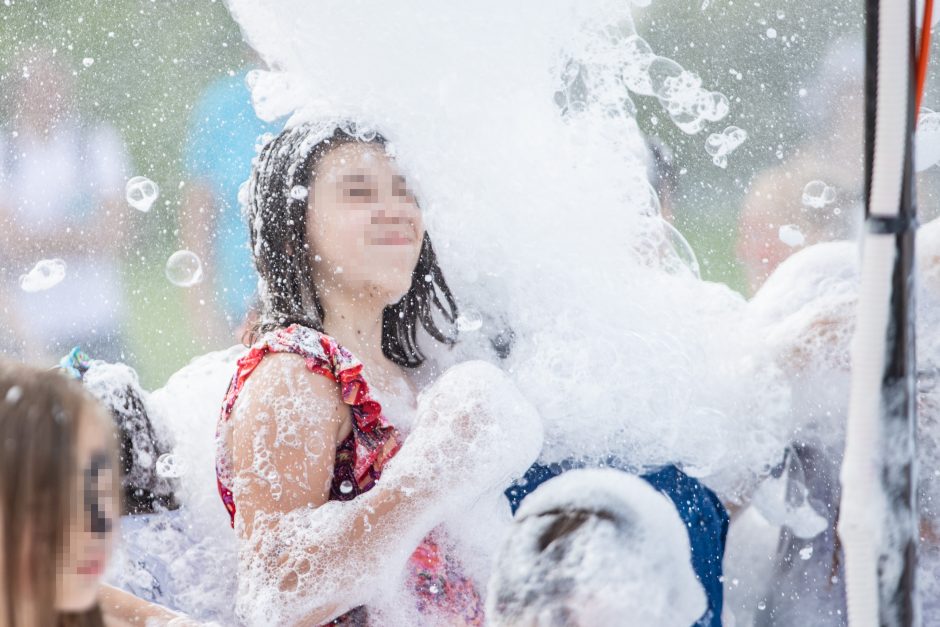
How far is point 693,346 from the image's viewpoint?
98 cm

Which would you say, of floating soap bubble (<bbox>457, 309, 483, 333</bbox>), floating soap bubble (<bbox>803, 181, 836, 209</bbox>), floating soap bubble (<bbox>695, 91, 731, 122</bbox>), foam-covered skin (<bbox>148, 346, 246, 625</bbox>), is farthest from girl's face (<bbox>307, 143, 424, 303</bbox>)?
floating soap bubble (<bbox>803, 181, 836, 209</bbox>)

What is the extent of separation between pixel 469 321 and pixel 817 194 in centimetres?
41

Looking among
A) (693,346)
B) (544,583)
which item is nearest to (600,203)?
(693,346)

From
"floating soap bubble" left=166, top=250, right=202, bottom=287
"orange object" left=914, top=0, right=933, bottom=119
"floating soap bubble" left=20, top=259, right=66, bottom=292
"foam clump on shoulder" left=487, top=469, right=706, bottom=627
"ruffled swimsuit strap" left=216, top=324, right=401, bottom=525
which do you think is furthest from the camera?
"floating soap bubble" left=20, top=259, right=66, bottom=292

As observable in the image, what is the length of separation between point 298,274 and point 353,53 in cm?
22

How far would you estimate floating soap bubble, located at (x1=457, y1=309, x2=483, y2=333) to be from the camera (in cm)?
105

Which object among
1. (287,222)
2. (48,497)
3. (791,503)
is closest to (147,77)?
(287,222)

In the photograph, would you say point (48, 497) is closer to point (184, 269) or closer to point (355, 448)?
point (355, 448)

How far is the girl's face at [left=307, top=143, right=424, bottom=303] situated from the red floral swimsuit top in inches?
3.6

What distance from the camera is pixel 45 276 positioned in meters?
1.29

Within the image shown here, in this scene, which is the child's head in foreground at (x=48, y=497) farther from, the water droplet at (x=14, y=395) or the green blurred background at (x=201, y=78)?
the green blurred background at (x=201, y=78)

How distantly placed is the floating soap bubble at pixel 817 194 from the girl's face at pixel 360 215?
438 millimetres

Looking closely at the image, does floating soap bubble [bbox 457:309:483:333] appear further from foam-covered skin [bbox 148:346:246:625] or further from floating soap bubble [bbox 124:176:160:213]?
floating soap bubble [bbox 124:176:160:213]

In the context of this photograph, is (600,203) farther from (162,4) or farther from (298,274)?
(162,4)
